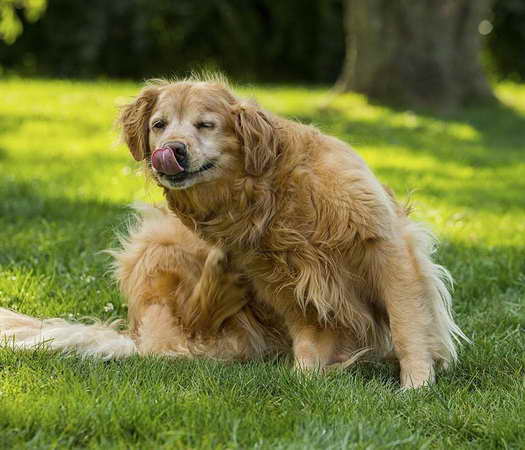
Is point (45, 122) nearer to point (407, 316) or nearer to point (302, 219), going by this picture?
point (302, 219)

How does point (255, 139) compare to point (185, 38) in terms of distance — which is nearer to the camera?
point (255, 139)

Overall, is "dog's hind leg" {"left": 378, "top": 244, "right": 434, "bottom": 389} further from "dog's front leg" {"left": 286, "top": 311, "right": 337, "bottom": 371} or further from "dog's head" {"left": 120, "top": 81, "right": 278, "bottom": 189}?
"dog's head" {"left": 120, "top": 81, "right": 278, "bottom": 189}

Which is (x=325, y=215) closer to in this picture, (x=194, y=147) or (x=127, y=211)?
(x=194, y=147)

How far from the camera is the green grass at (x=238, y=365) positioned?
3.18m

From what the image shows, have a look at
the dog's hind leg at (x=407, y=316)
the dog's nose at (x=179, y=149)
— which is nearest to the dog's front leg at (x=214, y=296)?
the dog's nose at (x=179, y=149)

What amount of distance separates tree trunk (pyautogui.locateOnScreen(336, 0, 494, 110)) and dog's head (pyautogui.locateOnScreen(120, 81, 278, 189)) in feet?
31.2

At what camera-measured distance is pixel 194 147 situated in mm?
4008

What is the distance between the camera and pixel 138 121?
4391mm

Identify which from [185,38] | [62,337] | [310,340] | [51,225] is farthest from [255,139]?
[185,38]

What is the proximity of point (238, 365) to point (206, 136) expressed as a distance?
1064mm

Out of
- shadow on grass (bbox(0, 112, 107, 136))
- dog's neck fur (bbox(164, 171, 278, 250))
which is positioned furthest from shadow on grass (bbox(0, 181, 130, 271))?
shadow on grass (bbox(0, 112, 107, 136))

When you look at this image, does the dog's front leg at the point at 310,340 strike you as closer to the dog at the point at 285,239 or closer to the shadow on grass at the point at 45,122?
the dog at the point at 285,239

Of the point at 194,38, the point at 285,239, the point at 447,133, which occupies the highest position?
the point at 285,239

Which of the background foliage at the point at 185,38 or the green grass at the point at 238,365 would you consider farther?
the background foliage at the point at 185,38
